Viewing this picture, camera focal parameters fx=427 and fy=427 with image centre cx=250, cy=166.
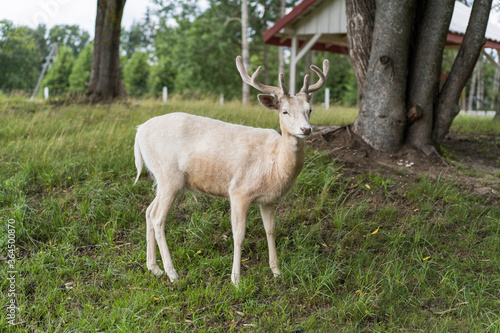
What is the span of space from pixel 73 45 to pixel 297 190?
5291 centimetres

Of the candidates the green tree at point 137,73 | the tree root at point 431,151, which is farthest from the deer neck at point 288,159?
the green tree at point 137,73

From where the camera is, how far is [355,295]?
146 inches

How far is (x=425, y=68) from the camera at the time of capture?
6250mm

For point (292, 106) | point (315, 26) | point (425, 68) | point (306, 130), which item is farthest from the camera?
point (315, 26)

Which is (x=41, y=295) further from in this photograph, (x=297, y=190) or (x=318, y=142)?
(x=318, y=142)

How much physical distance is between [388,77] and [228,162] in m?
3.36

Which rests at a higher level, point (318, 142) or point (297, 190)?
point (318, 142)

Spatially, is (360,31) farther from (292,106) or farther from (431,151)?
(292,106)

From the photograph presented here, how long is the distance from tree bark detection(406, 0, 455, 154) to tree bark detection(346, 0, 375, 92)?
0.67 meters

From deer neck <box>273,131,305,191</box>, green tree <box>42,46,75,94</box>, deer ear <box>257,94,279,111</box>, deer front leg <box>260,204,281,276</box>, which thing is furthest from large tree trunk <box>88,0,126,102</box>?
green tree <box>42,46,75,94</box>

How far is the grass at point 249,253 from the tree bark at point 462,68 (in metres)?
1.31

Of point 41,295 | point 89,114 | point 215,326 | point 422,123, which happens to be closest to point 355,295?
point 215,326

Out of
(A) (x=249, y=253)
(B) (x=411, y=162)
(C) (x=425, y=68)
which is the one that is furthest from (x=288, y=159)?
(C) (x=425, y=68)

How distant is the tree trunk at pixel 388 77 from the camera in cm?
606
